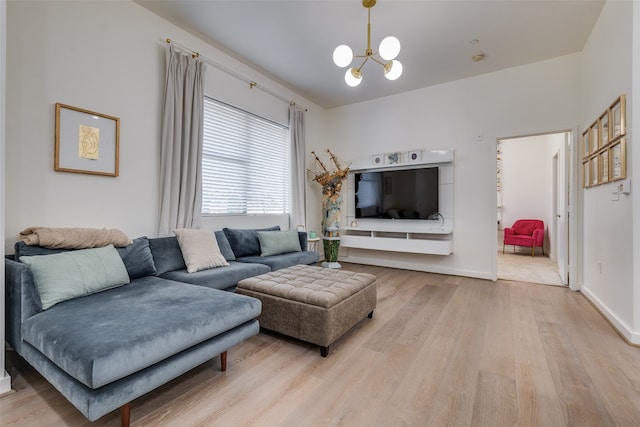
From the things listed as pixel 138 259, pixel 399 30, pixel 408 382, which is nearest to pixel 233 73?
pixel 399 30

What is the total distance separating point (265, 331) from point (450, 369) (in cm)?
144

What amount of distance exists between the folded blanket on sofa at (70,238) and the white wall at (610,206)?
13.4ft

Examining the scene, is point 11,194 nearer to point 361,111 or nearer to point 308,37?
point 308,37

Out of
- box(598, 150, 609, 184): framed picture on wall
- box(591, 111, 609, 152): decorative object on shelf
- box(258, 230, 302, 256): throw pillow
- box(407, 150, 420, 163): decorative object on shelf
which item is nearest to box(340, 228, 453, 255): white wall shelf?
box(407, 150, 420, 163): decorative object on shelf

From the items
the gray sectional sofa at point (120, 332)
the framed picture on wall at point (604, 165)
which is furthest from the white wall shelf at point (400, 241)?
the gray sectional sofa at point (120, 332)

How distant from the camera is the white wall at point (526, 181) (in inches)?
256

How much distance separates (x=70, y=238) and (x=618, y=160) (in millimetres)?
4441

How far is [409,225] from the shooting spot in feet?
15.6

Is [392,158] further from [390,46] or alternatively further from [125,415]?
[125,415]

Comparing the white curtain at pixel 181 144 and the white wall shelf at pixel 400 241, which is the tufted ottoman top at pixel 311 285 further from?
the white wall shelf at pixel 400 241

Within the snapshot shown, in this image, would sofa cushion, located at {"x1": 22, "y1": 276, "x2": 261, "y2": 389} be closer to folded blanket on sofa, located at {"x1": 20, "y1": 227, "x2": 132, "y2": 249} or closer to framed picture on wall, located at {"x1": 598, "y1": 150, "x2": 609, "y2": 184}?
folded blanket on sofa, located at {"x1": 20, "y1": 227, "x2": 132, "y2": 249}

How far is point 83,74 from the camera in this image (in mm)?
2475

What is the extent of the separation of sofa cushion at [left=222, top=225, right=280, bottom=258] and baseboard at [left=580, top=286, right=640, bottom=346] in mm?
3567

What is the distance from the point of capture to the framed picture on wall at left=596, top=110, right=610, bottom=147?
8.85 feet
